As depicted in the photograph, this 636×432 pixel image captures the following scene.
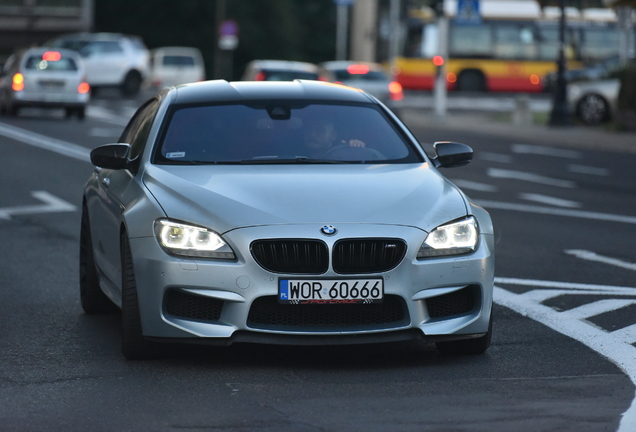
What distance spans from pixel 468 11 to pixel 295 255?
28.2 m

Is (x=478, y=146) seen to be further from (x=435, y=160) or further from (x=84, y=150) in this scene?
(x=435, y=160)

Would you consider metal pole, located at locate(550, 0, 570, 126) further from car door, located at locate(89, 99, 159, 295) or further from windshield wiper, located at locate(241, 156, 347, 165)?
windshield wiper, located at locate(241, 156, 347, 165)

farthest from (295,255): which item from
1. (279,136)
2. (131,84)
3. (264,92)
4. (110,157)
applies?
(131,84)

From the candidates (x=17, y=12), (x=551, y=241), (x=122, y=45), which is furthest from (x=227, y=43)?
(x=551, y=241)

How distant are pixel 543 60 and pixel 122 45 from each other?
16612 millimetres

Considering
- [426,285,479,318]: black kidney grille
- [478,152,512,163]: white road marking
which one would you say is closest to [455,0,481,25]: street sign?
[478,152,512,163]: white road marking

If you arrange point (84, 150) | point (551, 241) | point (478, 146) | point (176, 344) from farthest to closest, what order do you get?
point (478, 146) < point (84, 150) < point (551, 241) < point (176, 344)

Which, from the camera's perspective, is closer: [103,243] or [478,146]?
[103,243]

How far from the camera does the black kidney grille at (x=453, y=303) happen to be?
244 inches

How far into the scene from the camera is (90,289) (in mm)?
7789

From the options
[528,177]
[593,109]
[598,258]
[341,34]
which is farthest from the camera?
[341,34]

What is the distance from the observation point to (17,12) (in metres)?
53.8

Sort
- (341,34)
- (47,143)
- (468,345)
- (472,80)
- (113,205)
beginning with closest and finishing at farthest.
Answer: (468,345) → (113,205) → (47,143) → (472,80) → (341,34)

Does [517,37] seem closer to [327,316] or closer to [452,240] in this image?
[452,240]
